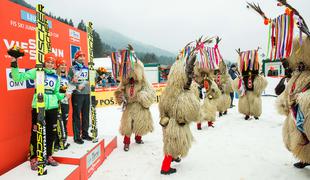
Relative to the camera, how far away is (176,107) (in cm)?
314

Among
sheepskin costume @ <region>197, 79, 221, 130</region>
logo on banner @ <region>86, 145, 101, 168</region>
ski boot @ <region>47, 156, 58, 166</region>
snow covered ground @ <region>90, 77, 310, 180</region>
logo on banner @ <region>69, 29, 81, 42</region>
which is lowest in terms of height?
snow covered ground @ <region>90, 77, 310, 180</region>

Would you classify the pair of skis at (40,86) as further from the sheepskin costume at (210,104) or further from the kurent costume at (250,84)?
the kurent costume at (250,84)

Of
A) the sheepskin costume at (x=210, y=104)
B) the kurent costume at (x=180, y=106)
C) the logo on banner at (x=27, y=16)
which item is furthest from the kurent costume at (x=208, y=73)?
the logo on banner at (x=27, y=16)

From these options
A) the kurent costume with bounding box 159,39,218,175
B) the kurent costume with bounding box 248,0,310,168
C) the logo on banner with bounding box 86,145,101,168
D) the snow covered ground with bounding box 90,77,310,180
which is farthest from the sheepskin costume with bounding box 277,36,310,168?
the logo on banner with bounding box 86,145,101,168

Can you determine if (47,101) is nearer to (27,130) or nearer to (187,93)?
(27,130)

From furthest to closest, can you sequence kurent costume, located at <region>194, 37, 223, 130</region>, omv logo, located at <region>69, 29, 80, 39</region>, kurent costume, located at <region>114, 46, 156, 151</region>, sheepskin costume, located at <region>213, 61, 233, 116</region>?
1. sheepskin costume, located at <region>213, 61, 233, 116</region>
2. kurent costume, located at <region>194, 37, 223, 130</region>
3. omv logo, located at <region>69, 29, 80, 39</region>
4. kurent costume, located at <region>114, 46, 156, 151</region>

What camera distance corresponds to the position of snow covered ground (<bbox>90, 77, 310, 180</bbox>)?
10.5 feet

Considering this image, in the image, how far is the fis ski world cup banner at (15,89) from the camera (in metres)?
2.87

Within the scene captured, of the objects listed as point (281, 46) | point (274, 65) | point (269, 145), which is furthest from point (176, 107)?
point (274, 65)

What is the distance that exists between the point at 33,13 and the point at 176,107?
2.58m

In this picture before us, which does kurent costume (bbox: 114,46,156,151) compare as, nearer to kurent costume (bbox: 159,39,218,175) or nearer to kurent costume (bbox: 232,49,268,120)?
kurent costume (bbox: 159,39,218,175)

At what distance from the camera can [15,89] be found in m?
3.05

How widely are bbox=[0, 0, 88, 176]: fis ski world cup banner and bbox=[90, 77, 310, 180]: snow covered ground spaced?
44.4 inches

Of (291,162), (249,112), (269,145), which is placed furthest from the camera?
(249,112)
